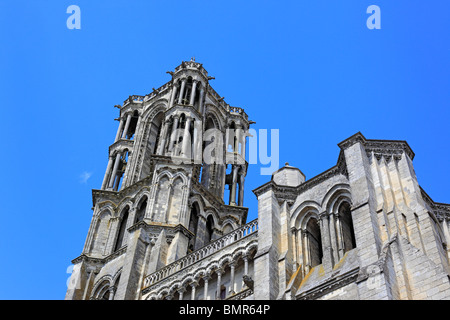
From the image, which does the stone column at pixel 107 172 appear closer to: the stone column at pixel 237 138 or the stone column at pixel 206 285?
the stone column at pixel 237 138

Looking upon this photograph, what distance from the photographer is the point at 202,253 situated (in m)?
29.5

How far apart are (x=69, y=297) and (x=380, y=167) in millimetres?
18462

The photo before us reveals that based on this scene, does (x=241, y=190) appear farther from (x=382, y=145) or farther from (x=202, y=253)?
(x=382, y=145)

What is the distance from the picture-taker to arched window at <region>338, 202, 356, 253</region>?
2438 centimetres

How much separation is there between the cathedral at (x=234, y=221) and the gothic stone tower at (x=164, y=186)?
8 cm

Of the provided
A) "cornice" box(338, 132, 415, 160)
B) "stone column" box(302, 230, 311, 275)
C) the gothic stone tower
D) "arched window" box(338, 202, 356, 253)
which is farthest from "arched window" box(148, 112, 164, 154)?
"arched window" box(338, 202, 356, 253)

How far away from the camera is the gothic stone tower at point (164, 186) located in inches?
1330

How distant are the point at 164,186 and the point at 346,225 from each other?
14.5 m

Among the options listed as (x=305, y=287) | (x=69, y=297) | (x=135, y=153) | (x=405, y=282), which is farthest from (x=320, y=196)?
(x=135, y=153)

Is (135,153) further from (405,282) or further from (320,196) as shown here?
(405,282)

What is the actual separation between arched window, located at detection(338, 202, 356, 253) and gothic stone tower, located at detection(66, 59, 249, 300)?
10385 mm

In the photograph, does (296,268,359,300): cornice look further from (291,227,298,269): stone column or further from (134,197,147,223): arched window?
(134,197,147,223): arched window

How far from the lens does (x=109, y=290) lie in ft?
112

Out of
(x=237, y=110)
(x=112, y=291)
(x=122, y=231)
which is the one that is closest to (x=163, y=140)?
(x=122, y=231)
